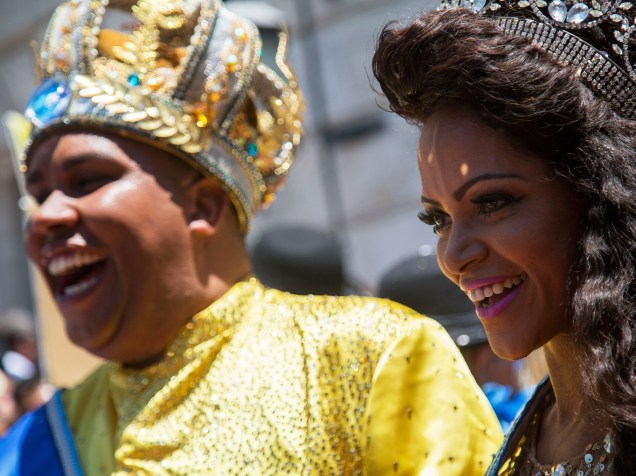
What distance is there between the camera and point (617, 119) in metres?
1.70

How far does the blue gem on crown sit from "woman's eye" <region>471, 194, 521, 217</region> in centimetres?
114

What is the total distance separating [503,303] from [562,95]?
328mm

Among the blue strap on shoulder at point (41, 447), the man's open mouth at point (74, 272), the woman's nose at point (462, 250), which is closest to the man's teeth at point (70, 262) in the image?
the man's open mouth at point (74, 272)

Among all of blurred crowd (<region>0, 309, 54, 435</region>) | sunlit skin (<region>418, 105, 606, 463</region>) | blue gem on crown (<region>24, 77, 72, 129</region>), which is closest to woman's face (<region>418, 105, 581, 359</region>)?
sunlit skin (<region>418, 105, 606, 463</region>)

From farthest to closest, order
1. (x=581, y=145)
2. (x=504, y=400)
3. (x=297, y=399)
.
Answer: (x=504, y=400) < (x=297, y=399) < (x=581, y=145)

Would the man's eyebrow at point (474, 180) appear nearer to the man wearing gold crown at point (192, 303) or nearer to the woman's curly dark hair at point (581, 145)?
the woman's curly dark hair at point (581, 145)

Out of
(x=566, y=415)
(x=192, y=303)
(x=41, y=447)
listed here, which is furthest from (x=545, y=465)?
(x=41, y=447)

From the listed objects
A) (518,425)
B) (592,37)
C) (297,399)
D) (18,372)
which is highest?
(592,37)

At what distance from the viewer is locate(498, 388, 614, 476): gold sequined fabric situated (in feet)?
5.44

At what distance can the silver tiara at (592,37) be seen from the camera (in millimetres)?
1719

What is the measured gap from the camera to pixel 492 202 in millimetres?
1777

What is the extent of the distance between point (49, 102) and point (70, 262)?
383 mm

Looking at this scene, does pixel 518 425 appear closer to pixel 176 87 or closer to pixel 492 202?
pixel 492 202

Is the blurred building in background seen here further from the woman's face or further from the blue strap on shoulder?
the woman's face
